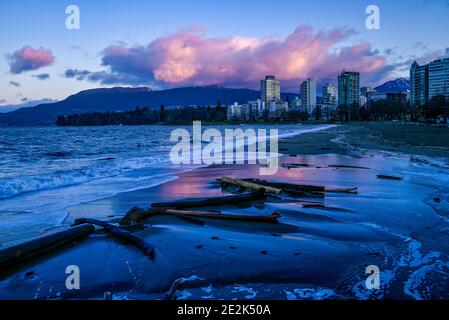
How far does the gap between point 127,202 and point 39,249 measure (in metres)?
4.26

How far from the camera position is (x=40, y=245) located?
570 centimetres

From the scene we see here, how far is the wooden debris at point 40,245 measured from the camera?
518 centimetres

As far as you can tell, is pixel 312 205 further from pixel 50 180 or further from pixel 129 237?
pixel 50 180

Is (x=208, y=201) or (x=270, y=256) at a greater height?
(x=208, y=201)

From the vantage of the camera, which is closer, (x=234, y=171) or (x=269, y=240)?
(x=269, y=240)

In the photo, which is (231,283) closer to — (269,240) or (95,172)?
(269,240)

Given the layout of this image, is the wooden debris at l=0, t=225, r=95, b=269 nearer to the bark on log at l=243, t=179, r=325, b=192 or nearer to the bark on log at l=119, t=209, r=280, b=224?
the bark on log at l=119, t=209, r=280, b=224

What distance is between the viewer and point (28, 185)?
12977mm

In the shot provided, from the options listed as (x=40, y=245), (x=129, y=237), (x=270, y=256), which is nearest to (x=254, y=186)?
(x=129, y=237)

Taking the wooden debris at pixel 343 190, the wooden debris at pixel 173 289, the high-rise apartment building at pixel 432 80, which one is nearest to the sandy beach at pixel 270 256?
the wooden debris at pixel 173 289

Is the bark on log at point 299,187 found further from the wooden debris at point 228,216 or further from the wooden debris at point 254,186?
the wooden debris at point 228,216

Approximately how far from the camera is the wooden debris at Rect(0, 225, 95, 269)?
204 inches

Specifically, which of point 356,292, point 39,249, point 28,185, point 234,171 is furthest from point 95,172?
point 356,292

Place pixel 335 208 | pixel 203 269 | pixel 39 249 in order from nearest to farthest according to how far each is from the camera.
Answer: pixel 203 269 < pixel 39 249 < pixel 335 208
